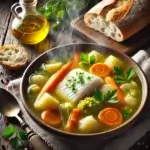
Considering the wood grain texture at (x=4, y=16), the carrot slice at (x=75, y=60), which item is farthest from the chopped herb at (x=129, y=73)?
the wood grain texture at (x=4, y=16)

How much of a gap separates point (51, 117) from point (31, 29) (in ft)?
2.61

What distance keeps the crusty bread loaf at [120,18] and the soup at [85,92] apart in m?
0.37

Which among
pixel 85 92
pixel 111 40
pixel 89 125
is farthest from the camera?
pixel 111 40

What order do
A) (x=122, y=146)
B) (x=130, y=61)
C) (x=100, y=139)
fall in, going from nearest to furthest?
(x=100, y=139)
(x=122, y=146)
(x=130, y=61)

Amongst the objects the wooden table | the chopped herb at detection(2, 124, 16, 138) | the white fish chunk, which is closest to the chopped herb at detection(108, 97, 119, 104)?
the white fish chunk

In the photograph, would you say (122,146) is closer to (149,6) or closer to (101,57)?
(101,57)

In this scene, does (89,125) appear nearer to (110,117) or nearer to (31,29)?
(110,117)

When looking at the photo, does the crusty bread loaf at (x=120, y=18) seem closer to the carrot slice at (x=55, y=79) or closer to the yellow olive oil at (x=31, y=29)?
the yellow olive oil at (x=31, y=29)

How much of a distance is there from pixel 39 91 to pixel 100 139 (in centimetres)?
39

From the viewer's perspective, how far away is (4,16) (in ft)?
8.84

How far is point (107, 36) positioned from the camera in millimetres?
2506

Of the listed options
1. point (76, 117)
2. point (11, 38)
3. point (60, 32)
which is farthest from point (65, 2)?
point (76, 117)

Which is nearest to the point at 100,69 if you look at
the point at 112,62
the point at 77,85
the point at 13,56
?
the point at 112,62

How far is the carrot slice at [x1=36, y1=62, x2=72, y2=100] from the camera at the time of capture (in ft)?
6.31
